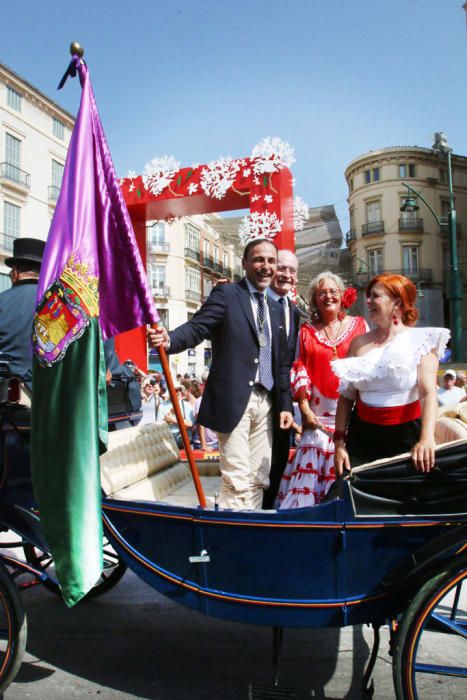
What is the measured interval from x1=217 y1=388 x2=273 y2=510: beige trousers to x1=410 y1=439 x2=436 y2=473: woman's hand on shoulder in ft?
3.36

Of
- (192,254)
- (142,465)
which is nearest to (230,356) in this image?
(142,465)

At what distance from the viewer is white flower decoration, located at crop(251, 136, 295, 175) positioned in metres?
6.91

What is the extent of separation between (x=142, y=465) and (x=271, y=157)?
17.0 ft

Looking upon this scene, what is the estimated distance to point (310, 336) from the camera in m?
3.03

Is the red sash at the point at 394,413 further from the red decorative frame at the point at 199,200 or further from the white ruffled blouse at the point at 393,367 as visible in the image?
the red decorative frame at the point at 199,200

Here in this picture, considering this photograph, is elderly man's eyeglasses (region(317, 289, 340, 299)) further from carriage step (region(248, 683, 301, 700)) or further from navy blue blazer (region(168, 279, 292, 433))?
carriage step (region(248, 683, 301, 700))

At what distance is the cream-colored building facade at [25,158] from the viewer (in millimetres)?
24047

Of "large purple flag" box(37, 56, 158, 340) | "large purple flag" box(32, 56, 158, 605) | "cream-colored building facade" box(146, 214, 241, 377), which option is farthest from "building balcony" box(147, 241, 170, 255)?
"large purple flag" box(32, 56, 158, 605)

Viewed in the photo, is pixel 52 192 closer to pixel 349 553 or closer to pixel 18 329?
pixel 18 329

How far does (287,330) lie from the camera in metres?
3.25

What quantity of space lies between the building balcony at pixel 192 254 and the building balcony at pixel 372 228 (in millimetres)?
12463

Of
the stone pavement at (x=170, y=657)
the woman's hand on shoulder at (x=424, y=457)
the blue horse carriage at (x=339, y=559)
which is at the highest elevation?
the woman's hand on shoulder at (x=424, y=457)

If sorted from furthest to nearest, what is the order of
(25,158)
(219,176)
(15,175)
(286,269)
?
1. (25,158)
2. (15,175)
3. (219,176)
4. (286,269)

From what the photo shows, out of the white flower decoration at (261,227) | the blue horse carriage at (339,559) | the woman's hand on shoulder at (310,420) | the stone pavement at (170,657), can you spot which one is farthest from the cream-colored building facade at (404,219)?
the blue horse carriage at (339,559)
